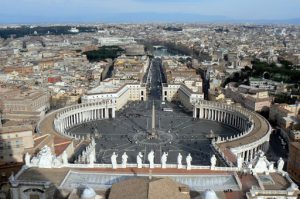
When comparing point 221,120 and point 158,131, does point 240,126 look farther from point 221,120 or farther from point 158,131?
point 158,131

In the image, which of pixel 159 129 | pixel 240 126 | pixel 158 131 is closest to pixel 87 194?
pixel 158 131

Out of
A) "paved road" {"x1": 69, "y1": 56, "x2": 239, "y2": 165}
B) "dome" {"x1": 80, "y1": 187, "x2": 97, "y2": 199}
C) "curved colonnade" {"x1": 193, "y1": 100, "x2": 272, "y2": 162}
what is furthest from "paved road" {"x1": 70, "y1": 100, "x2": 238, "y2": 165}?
"dome" {"x1": 80, "y1": 187, "x2": 97, "y2": 199}

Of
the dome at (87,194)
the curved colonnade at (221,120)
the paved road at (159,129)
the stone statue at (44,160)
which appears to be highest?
the dome at (87,194)

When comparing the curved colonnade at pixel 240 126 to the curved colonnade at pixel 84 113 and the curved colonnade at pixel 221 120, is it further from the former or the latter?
the curved colonnade at pixel 84 113

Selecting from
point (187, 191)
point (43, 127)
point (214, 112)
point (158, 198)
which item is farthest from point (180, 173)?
point (214, 112)

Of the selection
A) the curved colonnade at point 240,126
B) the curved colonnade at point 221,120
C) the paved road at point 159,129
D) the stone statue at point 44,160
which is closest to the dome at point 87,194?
the stone statue at point 44,160

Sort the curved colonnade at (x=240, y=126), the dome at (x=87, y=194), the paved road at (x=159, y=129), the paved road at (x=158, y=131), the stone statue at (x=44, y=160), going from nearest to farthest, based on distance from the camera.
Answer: the dome at (x=87, y=194)
the stone statue at (x=44, y=160)
the curved colonnade at (x=240, y=126)
the paved road at (x=159, y=129)
the paved road at (x=158, y=131)

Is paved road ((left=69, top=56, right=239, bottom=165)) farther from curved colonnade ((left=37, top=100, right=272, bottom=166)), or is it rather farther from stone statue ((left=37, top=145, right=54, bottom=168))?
stone statue ((left=37, top=145, right=54, bottom=168))
